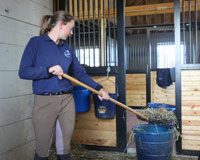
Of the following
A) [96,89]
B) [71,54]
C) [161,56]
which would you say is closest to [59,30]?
[71,54]

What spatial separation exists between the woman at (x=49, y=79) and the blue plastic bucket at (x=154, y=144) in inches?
30.7

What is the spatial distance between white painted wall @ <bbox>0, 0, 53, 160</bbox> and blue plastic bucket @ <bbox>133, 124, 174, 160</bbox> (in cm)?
110

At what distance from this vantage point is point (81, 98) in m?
3.16

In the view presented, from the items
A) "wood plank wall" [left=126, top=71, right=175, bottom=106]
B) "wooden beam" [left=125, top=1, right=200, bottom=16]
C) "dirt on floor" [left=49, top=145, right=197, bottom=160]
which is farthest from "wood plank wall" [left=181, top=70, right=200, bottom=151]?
"wood plank wall" [left=126, top=71, right=175, bottom=106]

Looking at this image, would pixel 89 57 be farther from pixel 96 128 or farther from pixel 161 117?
pixel 161 117

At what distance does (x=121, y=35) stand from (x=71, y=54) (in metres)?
1.20

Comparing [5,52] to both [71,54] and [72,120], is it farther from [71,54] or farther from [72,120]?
[72,120]

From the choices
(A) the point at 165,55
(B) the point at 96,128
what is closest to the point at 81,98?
(B) the point at 96,128

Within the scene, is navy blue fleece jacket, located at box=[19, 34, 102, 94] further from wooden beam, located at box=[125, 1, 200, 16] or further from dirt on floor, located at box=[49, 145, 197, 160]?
wooden beam, located at box=[125, 1, 200, 16]

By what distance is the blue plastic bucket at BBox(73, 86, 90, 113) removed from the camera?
3.14 m

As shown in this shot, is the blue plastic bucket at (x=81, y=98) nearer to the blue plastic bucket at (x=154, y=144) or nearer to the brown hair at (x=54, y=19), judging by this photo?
the blue plastic bucket at (x=154, y=144)

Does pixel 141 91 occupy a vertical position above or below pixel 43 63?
below

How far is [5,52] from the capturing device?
2490mm

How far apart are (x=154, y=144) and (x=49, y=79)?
1.16 meters
